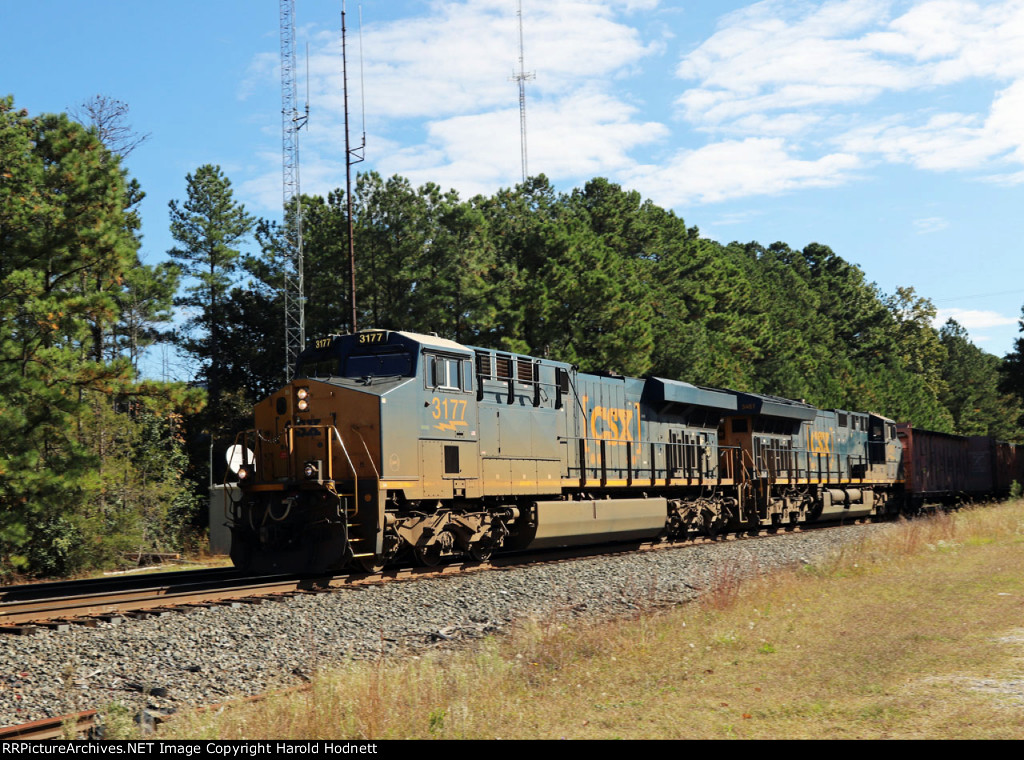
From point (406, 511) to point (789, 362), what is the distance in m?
49.1

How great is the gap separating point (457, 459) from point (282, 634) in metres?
5.69

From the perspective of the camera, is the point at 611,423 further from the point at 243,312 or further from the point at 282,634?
the point at 243,312

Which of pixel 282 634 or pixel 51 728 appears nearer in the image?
pixel 51 728

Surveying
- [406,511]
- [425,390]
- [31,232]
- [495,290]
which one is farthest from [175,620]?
[495,290]

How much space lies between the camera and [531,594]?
42.9ft

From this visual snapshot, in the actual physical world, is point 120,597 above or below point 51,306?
below

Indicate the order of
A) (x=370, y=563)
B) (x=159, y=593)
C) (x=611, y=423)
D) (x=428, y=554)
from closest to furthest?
(x=159, y=593) < (x=370, y=563) < (x=428, y=554) < (x=611, y=423)

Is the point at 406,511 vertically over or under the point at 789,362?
under

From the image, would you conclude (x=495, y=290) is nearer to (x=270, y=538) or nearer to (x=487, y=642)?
(x=270, y=538)

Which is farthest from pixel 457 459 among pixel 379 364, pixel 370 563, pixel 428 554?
pixel 370 563

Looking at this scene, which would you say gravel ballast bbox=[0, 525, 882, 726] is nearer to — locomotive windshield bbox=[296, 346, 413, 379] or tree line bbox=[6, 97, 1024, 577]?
locomotive windshield bbox=[296, 346, 413, 379]

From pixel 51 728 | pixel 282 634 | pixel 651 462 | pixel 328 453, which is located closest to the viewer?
pixel 51 728

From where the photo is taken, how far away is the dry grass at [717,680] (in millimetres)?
6121

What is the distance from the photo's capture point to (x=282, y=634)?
9.92 metres
